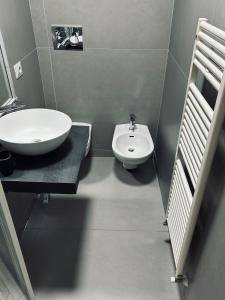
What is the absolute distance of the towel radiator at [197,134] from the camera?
3.19 ft

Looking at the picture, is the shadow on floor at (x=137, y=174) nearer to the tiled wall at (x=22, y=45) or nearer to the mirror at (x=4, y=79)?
the tiled wall at (x=22, y=45)

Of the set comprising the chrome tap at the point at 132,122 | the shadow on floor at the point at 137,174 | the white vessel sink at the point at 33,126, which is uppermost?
the white vessel sink at the point at 33,126

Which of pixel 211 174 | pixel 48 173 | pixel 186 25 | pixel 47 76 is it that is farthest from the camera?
pixel 47 76

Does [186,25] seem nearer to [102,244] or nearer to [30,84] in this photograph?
[30,84]

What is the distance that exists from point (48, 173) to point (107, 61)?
53.5 inches

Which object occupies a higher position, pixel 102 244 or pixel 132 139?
pixel 132 139

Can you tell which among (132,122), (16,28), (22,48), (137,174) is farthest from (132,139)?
(16,28)

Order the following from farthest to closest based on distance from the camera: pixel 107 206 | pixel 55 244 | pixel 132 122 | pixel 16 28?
pixel 132 122
pixel 107 206
pixel 55 244
pixel 16 28

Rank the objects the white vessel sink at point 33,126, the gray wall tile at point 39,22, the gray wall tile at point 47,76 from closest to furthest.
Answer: the white vessel sink at point 33,126 < the gray wall tile at point 39,22 < the gray wall tile at point 47,76

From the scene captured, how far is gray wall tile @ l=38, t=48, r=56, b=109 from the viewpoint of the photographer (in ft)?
7.34

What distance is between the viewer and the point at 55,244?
6.10 ft

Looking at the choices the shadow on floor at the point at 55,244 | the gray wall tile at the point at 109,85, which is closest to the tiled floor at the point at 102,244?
the shadow on floor at the point at 55,244

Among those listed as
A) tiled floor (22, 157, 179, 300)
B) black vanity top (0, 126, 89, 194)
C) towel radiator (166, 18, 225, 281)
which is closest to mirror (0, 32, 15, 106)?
black vanity top (0, 126, 89, 194)

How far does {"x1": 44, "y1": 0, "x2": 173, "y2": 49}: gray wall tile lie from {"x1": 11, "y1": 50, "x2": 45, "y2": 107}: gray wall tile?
14.5 inches
